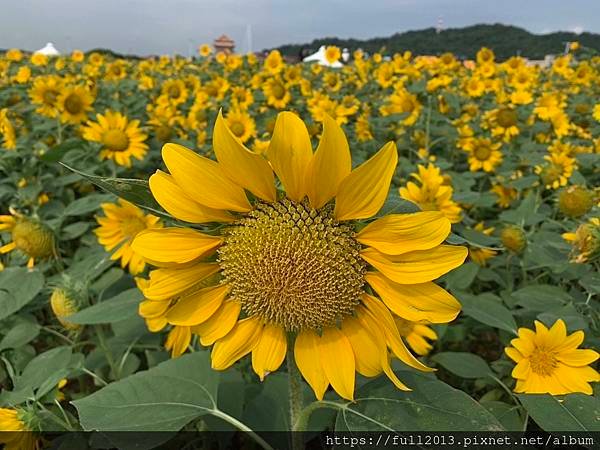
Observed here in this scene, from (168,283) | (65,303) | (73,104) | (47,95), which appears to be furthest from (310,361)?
(47,95)

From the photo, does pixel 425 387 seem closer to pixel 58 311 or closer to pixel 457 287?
pixel 457 287

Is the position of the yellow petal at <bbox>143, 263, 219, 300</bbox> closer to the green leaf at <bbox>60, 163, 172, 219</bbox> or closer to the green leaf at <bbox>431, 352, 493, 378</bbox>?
the green leaf at <bbox>60, 163, 172, 219</bbox>

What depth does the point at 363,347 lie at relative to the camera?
34.1 inches

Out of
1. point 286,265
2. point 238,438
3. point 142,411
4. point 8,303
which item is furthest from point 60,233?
point 286,265

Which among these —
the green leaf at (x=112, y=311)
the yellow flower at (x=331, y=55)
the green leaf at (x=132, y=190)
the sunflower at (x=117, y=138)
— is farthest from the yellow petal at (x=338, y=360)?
the yellow flower at (x=331, y=55)

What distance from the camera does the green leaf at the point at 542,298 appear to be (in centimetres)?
159

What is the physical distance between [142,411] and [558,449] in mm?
1109

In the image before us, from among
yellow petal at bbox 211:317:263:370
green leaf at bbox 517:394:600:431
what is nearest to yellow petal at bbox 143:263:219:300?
yellow petal at bbox 211:317:263:370

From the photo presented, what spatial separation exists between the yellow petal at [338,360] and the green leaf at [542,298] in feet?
2.97

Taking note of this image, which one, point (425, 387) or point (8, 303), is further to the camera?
point (8, 303)

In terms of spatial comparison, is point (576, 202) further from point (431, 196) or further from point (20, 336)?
point (20, 336)

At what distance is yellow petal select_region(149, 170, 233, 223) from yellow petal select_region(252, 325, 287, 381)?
0.23 m

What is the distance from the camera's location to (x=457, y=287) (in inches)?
72.3

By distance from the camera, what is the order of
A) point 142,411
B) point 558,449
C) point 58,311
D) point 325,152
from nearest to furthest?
point 325,152 < point 142,411 < point 558,449 < point 58,311
